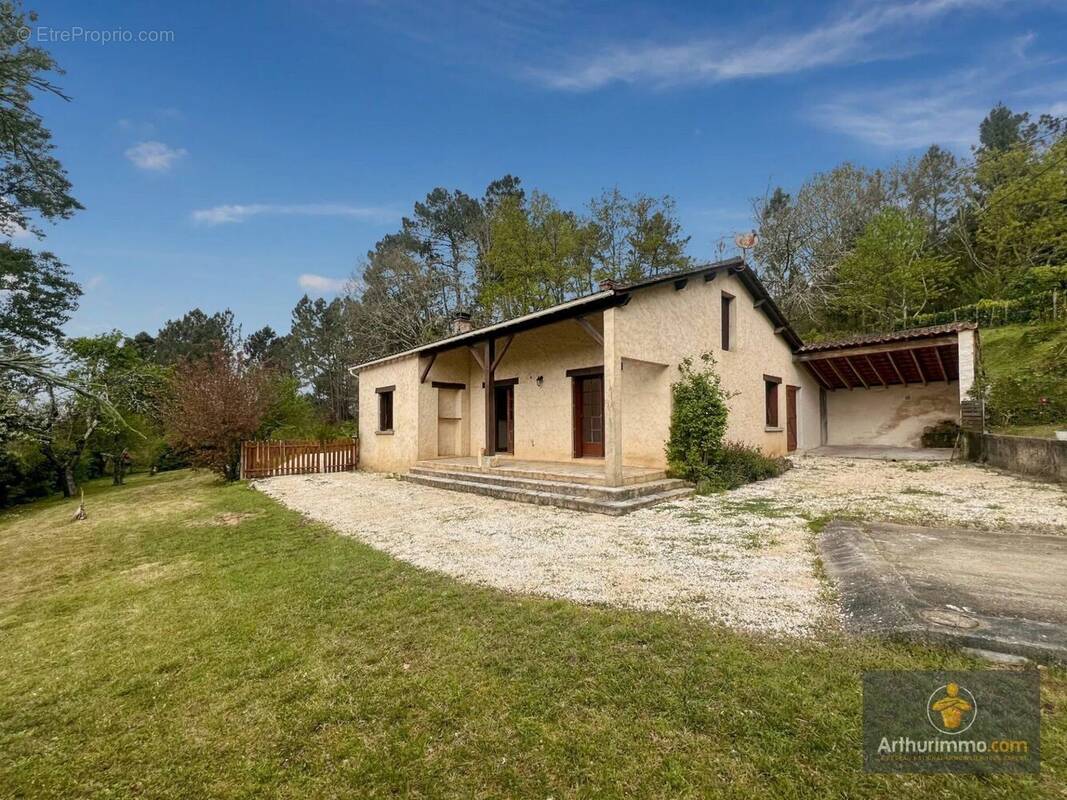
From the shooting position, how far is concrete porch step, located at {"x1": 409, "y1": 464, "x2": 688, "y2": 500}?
718 cm

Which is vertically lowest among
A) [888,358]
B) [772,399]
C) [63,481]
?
[63,481]

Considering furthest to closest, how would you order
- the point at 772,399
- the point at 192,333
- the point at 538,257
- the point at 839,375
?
the point at 192,333 < the point at 538,257 < the point at 839,375 < the point at 772,399

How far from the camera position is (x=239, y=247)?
17438 millimetres

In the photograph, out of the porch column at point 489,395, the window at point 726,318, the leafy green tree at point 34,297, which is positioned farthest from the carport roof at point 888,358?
the leafy green tree at point 34,297

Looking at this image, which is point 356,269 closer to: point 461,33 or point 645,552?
point 461,33

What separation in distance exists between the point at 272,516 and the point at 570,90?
52.9 ft

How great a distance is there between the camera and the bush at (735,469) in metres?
8.38

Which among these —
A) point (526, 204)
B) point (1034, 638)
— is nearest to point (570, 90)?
point (526, 204)

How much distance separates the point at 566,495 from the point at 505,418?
541 cm

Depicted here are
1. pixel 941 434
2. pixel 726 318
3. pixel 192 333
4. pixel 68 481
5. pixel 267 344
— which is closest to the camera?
pixel 726 318

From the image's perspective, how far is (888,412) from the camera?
609 inches

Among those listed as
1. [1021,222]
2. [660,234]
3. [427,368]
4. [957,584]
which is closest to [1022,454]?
[957,584]

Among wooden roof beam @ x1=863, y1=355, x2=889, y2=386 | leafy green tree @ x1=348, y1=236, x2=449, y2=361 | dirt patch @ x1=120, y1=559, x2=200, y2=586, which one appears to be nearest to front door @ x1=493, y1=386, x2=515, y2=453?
dirt patch @ x1=120, y1=559, x2=200, y2=586

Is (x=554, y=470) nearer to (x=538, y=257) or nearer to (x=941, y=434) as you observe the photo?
(x=941, y=434)
